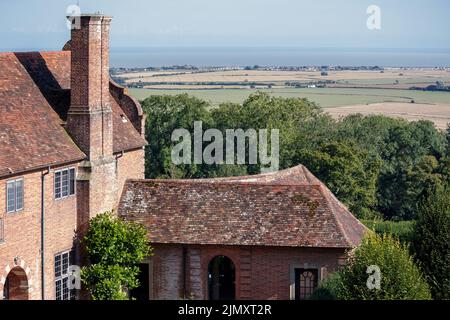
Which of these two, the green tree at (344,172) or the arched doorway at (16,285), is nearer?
the arched doorway at (16,285)

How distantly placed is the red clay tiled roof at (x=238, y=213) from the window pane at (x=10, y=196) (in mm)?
7189

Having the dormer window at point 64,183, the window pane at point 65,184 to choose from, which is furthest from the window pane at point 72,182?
the window pane at point 65,184

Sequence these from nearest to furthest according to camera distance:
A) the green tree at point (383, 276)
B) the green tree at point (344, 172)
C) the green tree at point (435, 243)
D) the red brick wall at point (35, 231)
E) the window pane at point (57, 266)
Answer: the green tree at point (383, 276) → the red brick wall at point (35, 231) → the window pane at point (57, 266) → the green tree at point (435, 243) → the green tree at point (344, 172)

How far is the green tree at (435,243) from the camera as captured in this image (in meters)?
39.1

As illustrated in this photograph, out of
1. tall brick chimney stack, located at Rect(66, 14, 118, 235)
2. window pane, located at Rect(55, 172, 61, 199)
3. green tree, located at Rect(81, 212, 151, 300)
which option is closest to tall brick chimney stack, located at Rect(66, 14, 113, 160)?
tall brick chimney stack, located at Rect(66, 14, 118, 235)

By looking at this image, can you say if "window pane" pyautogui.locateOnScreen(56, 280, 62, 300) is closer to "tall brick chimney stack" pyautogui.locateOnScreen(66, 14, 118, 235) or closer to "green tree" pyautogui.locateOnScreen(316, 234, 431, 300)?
"tall brick chimney stack" pyautogui.locateOnScreen(66, 14, 118, 235)

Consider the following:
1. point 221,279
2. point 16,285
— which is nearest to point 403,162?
point 221,279

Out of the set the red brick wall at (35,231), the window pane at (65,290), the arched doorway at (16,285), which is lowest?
the window pane at (65,290)

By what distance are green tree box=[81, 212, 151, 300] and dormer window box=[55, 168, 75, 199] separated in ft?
5.30

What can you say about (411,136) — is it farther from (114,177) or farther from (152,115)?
(114,177)

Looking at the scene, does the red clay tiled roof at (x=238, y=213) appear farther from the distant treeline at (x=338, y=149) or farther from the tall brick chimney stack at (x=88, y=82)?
the distant treeline at (x=338, y=149)

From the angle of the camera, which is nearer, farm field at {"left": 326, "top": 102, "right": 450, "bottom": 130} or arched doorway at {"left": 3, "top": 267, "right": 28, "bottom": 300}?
arched doorway at {"left": 3, "top": 267, "right": 28, "bottom": 300}

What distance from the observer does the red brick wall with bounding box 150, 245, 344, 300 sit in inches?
1556

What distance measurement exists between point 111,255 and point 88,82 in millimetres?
7123
